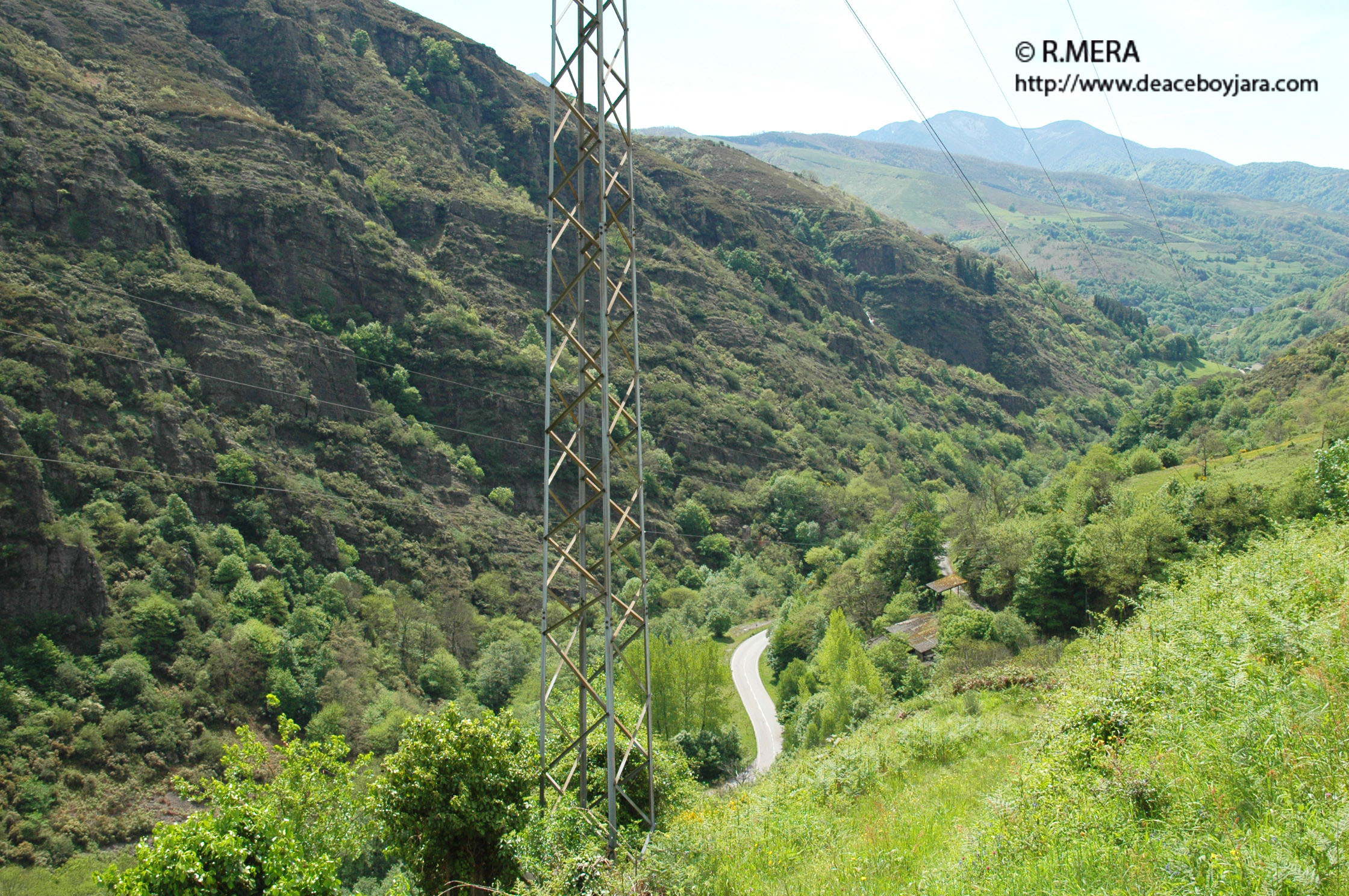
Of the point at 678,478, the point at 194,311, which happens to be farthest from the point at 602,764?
the point at 678,478

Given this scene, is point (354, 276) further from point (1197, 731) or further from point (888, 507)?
point (1197, 731)

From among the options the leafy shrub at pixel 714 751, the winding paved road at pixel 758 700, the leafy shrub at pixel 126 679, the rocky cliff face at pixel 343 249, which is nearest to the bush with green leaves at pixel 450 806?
the winding paved road at pixel 758 700

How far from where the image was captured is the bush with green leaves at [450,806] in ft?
28.8

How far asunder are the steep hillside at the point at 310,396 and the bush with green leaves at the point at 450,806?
31953 millimetres

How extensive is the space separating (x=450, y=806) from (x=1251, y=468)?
45.3 m

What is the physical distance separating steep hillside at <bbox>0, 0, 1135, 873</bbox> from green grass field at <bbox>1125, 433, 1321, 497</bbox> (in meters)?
33.6

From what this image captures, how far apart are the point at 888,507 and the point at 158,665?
64.3 metres

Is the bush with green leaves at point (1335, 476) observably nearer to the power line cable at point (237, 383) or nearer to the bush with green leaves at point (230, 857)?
the bush with green leaves at point (230, 857)

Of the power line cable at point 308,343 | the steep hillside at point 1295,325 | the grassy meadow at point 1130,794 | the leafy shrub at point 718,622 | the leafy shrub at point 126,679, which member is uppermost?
the steep hillside at point 1295,325

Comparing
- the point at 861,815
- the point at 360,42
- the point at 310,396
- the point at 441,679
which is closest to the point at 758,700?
the point at 441,679

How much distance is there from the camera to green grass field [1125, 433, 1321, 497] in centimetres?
3597

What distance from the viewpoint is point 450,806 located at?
877 centimetres

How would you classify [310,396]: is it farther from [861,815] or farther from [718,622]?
[861,815]

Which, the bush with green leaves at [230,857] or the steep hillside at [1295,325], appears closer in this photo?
the bush with green leaves at [230,857]
